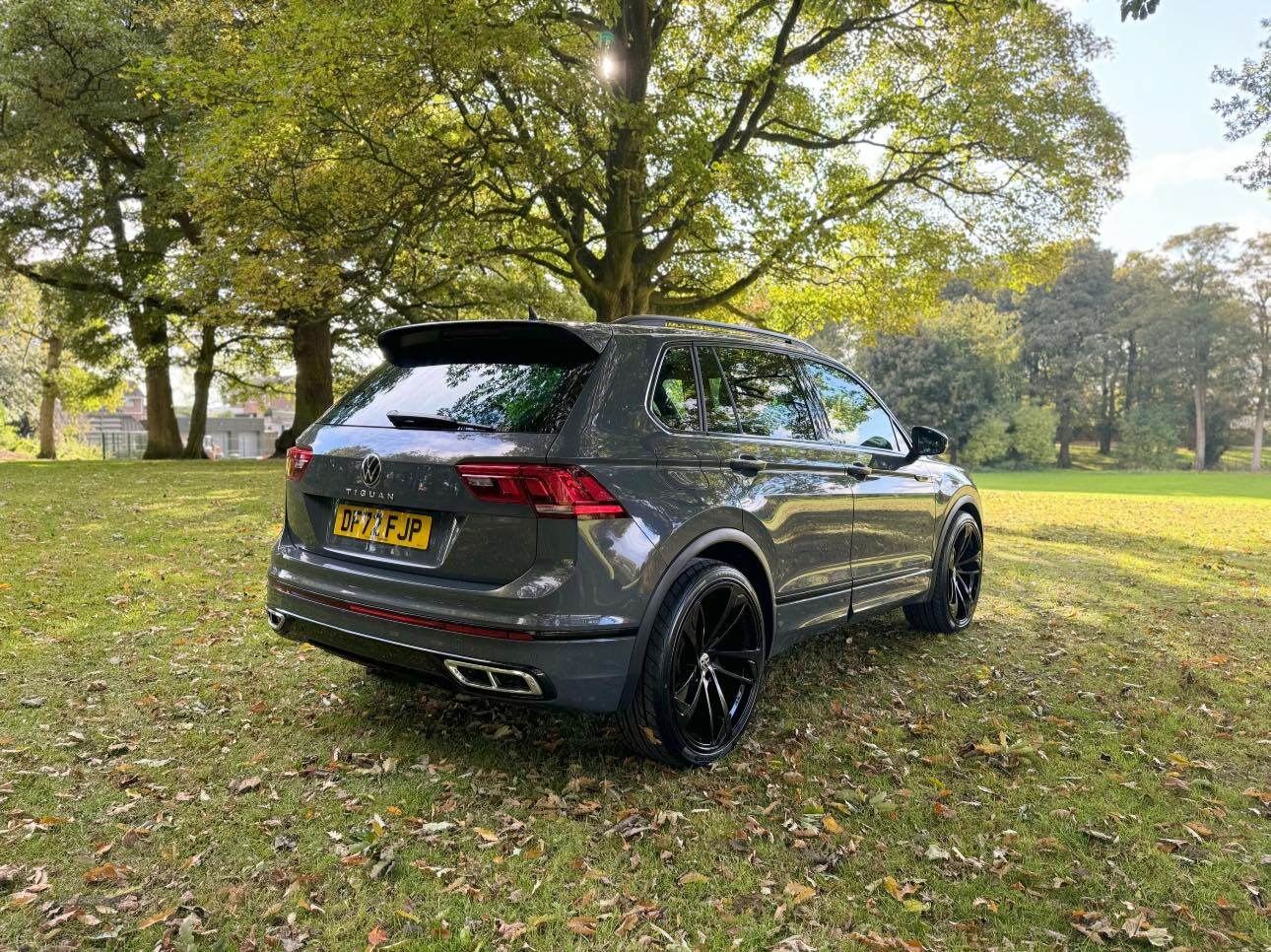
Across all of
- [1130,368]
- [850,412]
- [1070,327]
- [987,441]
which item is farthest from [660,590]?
[1130,368]

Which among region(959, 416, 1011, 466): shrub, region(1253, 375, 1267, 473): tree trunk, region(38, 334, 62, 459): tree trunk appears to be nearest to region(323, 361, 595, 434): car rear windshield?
region(38, 334, 62, 459): tree trunk

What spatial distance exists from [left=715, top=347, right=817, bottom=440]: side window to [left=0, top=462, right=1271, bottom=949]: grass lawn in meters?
1.45

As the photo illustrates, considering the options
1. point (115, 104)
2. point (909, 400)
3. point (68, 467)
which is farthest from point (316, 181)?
point (909, 400)

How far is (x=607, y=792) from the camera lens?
A: 126 inches

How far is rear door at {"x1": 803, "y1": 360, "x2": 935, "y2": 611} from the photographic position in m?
4.49

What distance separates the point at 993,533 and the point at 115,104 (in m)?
18.0

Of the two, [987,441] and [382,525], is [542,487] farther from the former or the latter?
[987,441]

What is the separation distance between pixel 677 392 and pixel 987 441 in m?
48.4

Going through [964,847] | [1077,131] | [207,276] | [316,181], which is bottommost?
[964,847]

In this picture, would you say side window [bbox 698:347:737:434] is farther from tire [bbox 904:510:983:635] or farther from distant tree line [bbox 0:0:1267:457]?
distant tree line [bbox 0:0:1267:457]

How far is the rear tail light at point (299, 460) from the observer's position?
3.52m

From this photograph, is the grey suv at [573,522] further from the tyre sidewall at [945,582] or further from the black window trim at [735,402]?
the tyre sidewall at [945,582]

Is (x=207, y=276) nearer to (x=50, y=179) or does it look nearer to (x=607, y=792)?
(x=50, y=179)

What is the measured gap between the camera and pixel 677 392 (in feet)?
11.4
